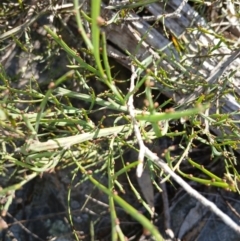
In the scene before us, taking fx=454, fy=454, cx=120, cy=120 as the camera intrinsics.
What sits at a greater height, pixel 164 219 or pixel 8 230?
pixel 164 219

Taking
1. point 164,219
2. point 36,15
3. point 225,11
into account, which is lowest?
point 164,219

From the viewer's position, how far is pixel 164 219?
7.08 ft

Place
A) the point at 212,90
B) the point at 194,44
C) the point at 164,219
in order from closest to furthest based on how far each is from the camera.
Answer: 1. the point at 212,90
2. the point at 194,44
3. the point at 164,219

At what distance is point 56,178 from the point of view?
2.26 meters

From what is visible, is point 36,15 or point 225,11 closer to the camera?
point 36,15

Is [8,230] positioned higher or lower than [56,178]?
lower

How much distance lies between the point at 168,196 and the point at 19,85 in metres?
0.91

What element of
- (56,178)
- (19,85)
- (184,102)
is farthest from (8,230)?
(184,102)

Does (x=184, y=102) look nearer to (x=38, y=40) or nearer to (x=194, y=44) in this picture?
(x=194, y=44)

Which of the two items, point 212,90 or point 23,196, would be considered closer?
point 212,90

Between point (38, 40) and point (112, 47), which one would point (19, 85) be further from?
point (112, 47)

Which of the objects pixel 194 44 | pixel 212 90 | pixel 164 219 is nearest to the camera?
pixel 212 90

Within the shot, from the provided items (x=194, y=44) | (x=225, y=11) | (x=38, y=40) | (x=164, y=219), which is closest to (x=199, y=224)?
(x=164, y=219)

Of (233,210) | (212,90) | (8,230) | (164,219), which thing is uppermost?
(212,90)
